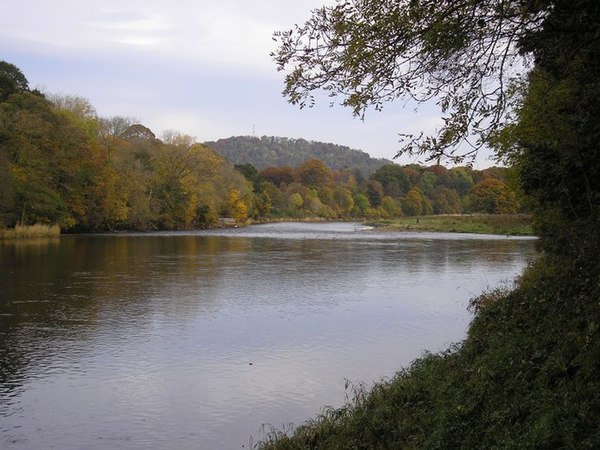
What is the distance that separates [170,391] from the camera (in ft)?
32.2

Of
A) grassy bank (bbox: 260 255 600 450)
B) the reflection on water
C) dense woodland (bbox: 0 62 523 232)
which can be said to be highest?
dense woodland (bbox: 0 62 523 232)

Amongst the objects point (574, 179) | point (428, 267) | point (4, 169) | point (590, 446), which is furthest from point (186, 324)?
point (4, 169)

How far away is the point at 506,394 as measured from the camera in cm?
594

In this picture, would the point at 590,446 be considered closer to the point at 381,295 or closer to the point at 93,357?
the point at 93,357

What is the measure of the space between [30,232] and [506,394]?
45916 mm

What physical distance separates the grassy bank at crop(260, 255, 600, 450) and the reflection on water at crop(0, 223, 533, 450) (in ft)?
5.17

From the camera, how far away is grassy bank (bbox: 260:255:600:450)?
4996 mm

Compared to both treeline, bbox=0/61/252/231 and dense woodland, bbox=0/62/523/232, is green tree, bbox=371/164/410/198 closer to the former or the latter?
dense woodland, bbox=0/62/523/232

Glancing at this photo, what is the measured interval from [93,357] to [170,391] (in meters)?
2.84

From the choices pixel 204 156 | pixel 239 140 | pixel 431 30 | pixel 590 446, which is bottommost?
pixel 590 446

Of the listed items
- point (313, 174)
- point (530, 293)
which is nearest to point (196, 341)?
point (530, 293)

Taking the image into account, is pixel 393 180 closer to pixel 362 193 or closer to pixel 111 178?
pixel 362 193

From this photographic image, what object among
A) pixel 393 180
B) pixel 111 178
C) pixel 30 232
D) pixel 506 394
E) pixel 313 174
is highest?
pixel 313 174

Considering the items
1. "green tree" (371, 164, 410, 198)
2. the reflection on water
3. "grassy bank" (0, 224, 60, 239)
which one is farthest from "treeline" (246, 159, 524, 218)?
the reflection on water
